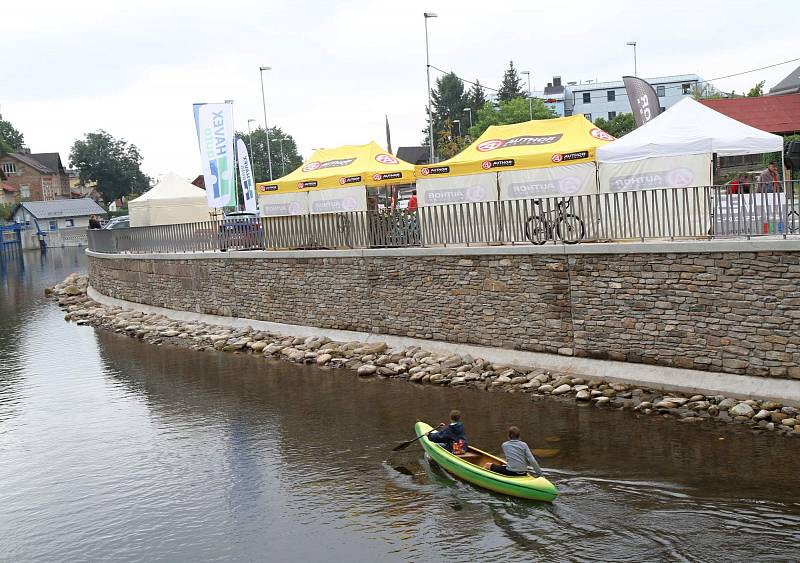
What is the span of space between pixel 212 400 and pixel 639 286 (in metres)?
9.63

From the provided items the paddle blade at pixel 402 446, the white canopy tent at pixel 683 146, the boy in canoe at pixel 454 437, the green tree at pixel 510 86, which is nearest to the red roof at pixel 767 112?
the white canopy tent at pixel 683 146

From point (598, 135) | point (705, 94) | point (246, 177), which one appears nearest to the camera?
point (598, 135)

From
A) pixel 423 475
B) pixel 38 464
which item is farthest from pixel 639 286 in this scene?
pixel 38 464

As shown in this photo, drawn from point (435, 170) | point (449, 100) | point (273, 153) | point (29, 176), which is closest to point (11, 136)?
point (29, 176)

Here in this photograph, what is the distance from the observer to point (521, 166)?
20703mm

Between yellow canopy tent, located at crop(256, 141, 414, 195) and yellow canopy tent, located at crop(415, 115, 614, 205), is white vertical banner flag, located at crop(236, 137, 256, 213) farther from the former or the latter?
yellow canopy tent, located at crop(415, 115, 614, 205)

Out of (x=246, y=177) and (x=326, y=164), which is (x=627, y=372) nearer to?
(x=326, y=164)

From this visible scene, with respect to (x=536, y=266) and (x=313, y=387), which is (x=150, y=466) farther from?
(x=536, y=266)

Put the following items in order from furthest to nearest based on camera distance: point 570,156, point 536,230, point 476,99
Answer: point 476,99
point 570,156
point 536,230

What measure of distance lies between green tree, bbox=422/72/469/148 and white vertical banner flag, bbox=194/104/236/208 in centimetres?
6370

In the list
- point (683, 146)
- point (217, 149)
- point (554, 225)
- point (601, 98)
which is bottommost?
point (554, 225)

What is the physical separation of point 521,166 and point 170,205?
69.8 ft

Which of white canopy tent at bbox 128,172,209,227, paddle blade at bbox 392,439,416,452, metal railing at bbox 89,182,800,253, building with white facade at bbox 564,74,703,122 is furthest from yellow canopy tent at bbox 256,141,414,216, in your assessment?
building with white facade at bbox 564,74,703,122

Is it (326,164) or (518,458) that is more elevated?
(326,164)
